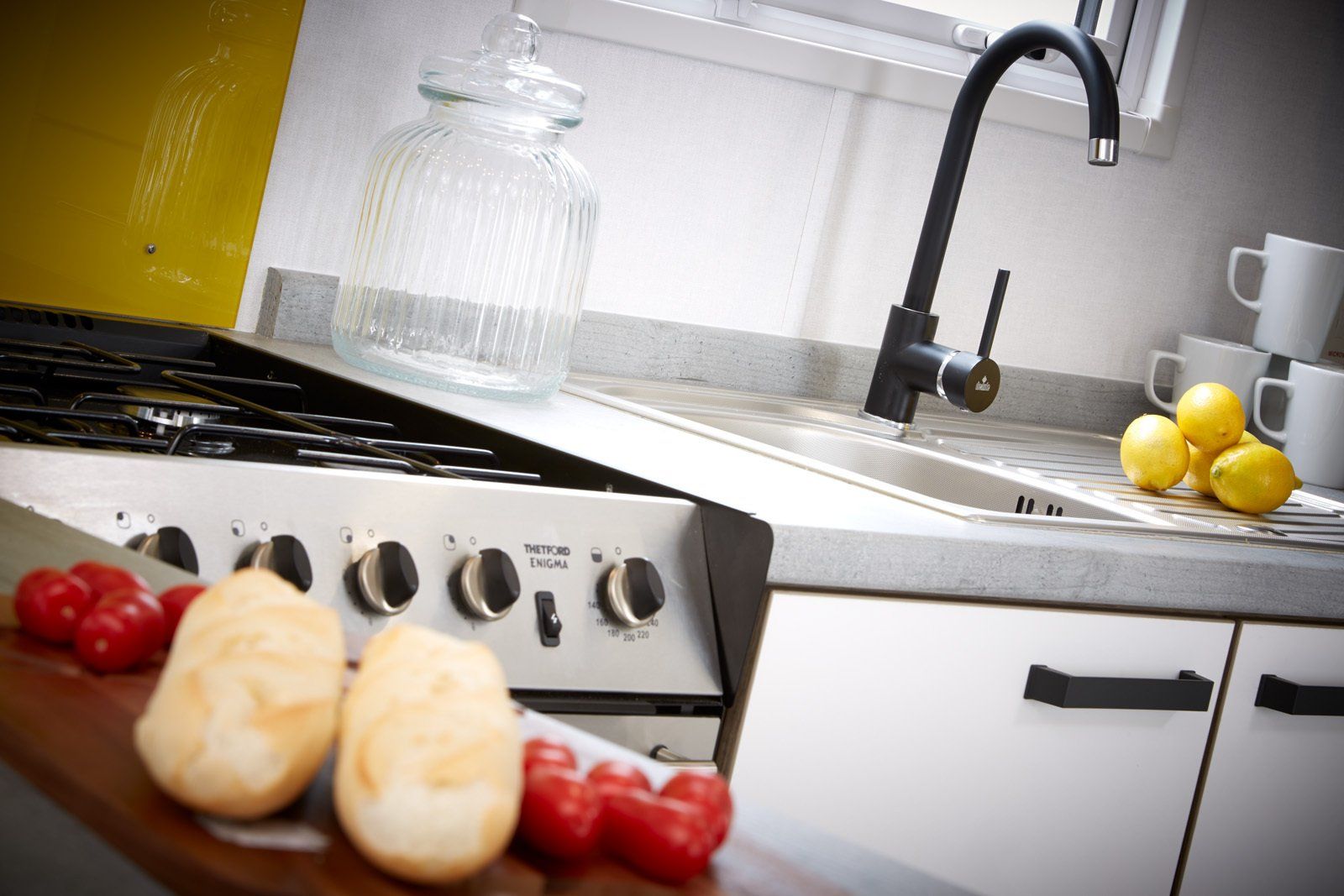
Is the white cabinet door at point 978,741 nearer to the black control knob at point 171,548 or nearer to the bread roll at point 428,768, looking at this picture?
the black control knob at point 171,548

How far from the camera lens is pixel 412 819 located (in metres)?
0.38

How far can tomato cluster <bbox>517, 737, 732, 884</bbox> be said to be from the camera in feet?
1.37

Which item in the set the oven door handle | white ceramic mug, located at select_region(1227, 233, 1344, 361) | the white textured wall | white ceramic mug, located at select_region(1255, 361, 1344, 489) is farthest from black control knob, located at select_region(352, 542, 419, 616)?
white ceramic mug, located at select_region(1227, 233, 1344, 361)

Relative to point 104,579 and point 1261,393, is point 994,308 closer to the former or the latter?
point 1261,393

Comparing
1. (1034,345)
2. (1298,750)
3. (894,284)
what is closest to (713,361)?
(894,284)

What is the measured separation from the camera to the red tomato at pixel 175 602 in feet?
1.66

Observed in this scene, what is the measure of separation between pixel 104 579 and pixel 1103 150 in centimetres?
134

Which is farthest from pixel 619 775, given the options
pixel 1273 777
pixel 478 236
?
Result: pixel 1273 777

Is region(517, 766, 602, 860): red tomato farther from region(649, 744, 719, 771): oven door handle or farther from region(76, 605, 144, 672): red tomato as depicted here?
region(649, 744, 719, 771): oven door handle

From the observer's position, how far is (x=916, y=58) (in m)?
2.01

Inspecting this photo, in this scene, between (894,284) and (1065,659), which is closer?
(1065,659)

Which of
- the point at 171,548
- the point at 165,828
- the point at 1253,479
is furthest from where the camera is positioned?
the point at 1253,479

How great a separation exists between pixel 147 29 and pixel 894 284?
105cm

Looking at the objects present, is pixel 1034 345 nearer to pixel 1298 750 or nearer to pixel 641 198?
pixel 641 198
